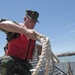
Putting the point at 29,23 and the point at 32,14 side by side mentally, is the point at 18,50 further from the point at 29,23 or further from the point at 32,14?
the point at 32,14

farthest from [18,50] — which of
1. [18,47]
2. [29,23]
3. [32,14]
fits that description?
[32,14]

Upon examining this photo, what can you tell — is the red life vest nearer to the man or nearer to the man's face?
the man

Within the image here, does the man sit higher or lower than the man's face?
lower

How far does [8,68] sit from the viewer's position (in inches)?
152

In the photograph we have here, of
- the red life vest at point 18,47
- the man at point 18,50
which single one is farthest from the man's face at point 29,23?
the red life vest at point 18,47

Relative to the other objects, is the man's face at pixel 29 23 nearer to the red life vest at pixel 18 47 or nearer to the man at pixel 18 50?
the man at pixel 18 50

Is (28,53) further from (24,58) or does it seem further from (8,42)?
(8,42)

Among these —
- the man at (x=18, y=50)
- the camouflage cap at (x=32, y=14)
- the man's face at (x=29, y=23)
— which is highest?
the camouflage cap at (x=32, y=14)

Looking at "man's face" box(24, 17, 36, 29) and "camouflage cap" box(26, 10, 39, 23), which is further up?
"camouflage cap" box(26, 10, 39, 23)

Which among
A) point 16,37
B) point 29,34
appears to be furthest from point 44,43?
point 16,37

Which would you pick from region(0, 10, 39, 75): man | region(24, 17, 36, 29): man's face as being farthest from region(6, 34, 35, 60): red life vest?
region(24, 17, 36, 29): man's face

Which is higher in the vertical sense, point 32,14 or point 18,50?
point 32,14

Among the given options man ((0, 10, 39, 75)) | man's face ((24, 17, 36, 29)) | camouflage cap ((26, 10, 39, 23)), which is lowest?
man ((0, 10, 39, 75))

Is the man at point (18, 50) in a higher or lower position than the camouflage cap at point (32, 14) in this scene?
lower
